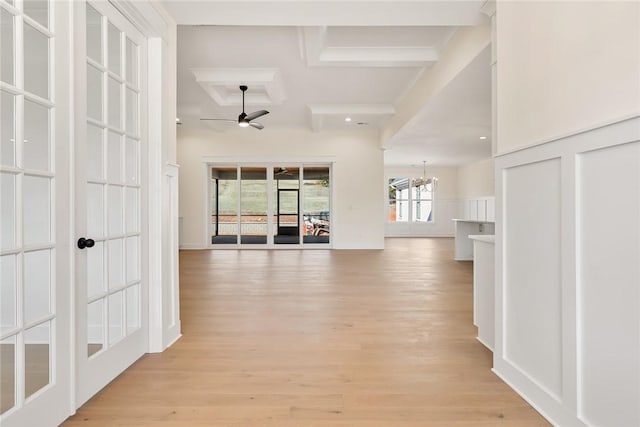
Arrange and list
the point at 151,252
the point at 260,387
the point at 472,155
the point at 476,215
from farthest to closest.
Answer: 1. the point at 472,155
2. the point at 476,215
3. the point at 151,252
4. the point at 260,387

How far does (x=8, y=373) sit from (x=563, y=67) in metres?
2.64

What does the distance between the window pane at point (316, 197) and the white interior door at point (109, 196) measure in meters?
6.84

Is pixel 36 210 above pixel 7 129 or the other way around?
the other way around

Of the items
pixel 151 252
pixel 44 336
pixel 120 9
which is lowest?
pixel 44 336

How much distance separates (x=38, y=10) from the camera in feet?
5.04

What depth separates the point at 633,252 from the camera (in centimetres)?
124

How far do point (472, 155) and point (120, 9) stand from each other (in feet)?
35.3

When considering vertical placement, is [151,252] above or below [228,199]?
below

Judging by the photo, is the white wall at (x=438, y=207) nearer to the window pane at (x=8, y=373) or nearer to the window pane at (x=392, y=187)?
the window pane at (x=392, y=187)

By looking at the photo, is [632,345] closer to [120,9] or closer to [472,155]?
[120,9]

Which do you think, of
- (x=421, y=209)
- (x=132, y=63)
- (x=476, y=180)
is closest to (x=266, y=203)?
(x=132, y=63)

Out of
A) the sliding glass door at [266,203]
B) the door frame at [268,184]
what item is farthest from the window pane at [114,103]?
the sliding glass door at [266,203]

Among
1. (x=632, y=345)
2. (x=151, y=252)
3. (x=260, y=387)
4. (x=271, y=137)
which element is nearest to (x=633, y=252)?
(x=632, y=345)

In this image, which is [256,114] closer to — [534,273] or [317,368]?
[317,368]
